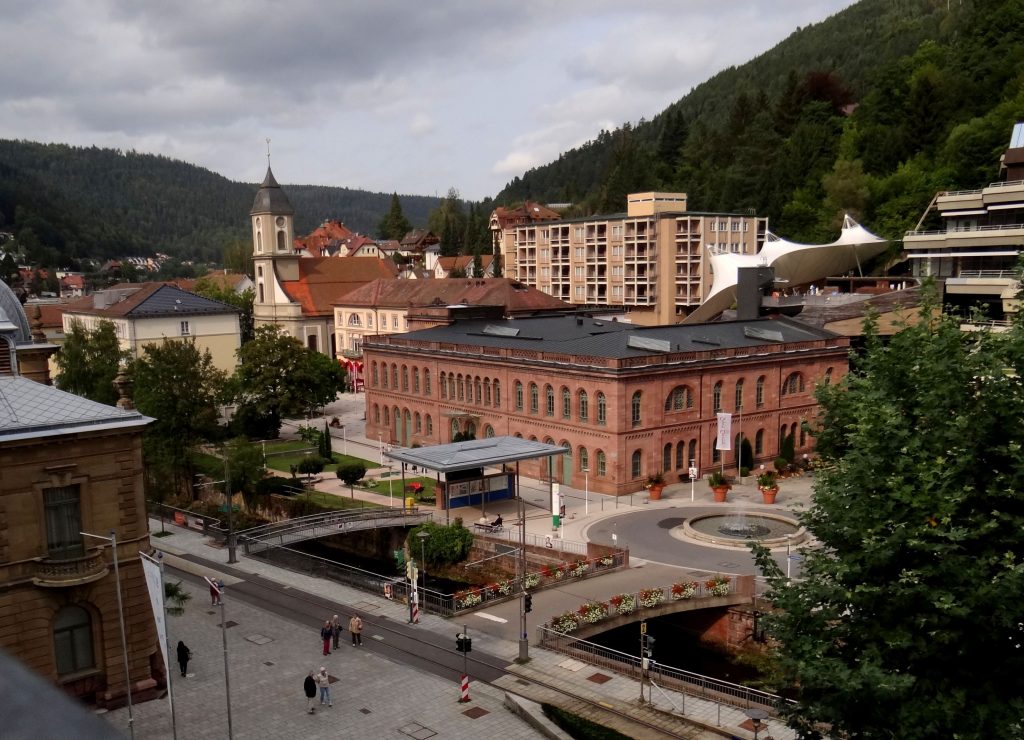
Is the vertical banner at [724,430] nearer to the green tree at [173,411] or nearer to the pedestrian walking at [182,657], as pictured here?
the pedestrian walking at [182,657]

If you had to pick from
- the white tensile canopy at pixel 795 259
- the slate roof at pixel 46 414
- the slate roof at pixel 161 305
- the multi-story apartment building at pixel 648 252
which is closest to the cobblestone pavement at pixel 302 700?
the slate roof at pixel 46 414

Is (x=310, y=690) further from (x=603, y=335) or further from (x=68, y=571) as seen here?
(x=603, y=335)

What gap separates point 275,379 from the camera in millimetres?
76312

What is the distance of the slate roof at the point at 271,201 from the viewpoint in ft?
384

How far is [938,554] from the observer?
675 inches

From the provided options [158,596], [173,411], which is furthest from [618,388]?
[158,596]

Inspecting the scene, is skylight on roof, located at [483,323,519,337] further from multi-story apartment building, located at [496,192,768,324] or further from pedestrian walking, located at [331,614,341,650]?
multi-story apartment building, located at [496,192,768,324]

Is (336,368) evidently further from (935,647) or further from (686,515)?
(935,647)

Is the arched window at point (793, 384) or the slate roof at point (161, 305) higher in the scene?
the slate roof at point (161, 305)

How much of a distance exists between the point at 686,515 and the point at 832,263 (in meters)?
59.3

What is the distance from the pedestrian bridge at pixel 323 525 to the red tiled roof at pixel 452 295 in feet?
149

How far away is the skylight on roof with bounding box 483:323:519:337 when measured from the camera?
221ft

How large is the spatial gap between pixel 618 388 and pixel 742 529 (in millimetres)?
12405

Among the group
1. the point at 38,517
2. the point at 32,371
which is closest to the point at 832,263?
the point at 32,371
